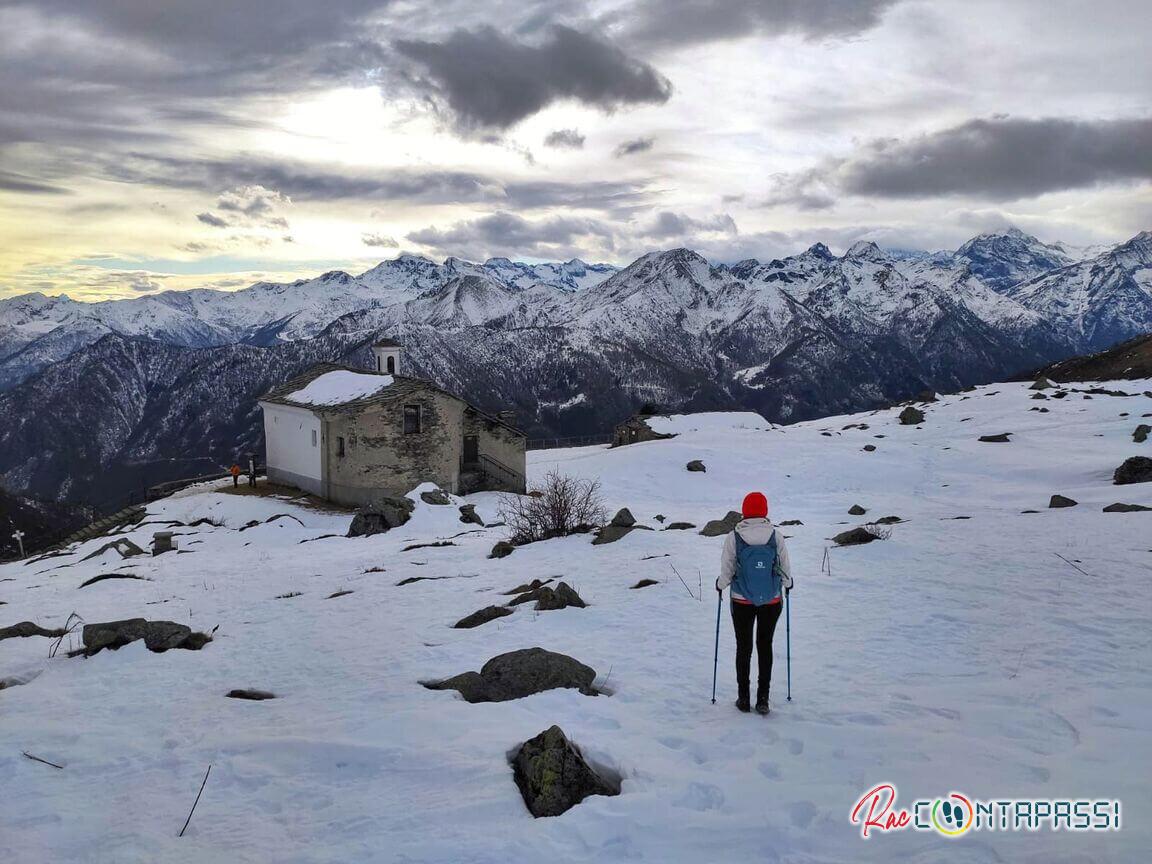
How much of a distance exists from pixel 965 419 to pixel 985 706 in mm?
49784

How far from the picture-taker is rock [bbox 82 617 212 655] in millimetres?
11352

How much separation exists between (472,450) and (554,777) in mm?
39115

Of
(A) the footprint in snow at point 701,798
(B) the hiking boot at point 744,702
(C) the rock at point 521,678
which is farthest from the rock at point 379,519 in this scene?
Result: (A) the footprint in snow at point 701,798

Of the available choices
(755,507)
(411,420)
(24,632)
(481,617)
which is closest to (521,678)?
(755,507)

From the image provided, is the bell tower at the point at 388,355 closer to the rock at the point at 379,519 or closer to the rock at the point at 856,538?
the rock at the point at 379,519

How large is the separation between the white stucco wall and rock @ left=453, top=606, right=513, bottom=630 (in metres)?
27.9

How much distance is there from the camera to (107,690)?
9.80 meters

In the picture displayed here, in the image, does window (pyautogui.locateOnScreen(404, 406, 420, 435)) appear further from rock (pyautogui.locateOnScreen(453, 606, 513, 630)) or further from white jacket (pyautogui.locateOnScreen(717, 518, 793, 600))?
white jacket (pyautogui.locateOnScreen(717, 518, 793, 600))

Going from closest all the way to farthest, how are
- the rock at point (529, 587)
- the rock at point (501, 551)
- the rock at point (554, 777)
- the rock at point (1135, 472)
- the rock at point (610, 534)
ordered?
the rock at point (554, 777) → the rock at point (529, 587) → the rock at point (610, 534) → the rock at point (501, 551) → the rock at point (1135, 472)

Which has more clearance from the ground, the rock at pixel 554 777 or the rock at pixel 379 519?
the rock at pixel 554 777

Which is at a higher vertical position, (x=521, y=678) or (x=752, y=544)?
(x=752, y=544)

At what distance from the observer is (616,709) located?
8266mm

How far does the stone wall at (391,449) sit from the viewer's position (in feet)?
124
